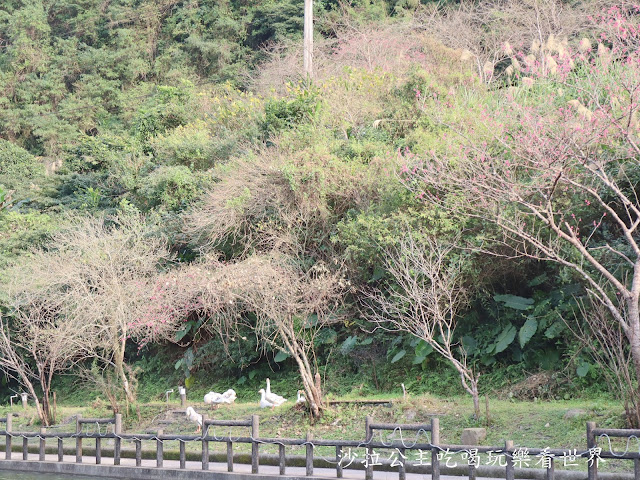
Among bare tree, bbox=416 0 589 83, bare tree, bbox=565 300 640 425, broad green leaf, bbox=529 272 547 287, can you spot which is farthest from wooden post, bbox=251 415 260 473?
bare tree, bbox=416 0 589 83

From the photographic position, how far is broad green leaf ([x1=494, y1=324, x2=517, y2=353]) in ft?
53.1

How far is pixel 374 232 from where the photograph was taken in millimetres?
16688

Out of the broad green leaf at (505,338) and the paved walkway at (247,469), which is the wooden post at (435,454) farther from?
the broad green leaf at (505,338)

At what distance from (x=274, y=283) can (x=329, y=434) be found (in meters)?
3.14

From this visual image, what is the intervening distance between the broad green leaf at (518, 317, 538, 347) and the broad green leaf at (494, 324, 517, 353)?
299 mm

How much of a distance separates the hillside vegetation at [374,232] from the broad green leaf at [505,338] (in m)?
0.32

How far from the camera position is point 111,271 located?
60.0 ft

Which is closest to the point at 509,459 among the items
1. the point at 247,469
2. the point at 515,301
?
the point at 247,469

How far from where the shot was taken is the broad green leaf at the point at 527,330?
51.3ft

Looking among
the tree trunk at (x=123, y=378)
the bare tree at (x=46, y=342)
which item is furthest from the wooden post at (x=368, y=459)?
the bare tree at (x=46, y=342)

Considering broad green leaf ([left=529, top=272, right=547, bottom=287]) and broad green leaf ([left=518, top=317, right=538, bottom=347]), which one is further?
broad green leaf ([left=529, top=272, right=547, bottom=287])

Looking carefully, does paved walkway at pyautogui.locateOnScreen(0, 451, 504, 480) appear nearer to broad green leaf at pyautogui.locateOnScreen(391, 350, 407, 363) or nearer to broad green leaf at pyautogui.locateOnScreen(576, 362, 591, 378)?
broad green leaf at pyautogui.locateOnScreen(576, 362, 591, 378)

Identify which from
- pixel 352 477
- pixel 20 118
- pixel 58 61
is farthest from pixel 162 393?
pixel 58 61

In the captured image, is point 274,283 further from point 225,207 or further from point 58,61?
point 58,61
